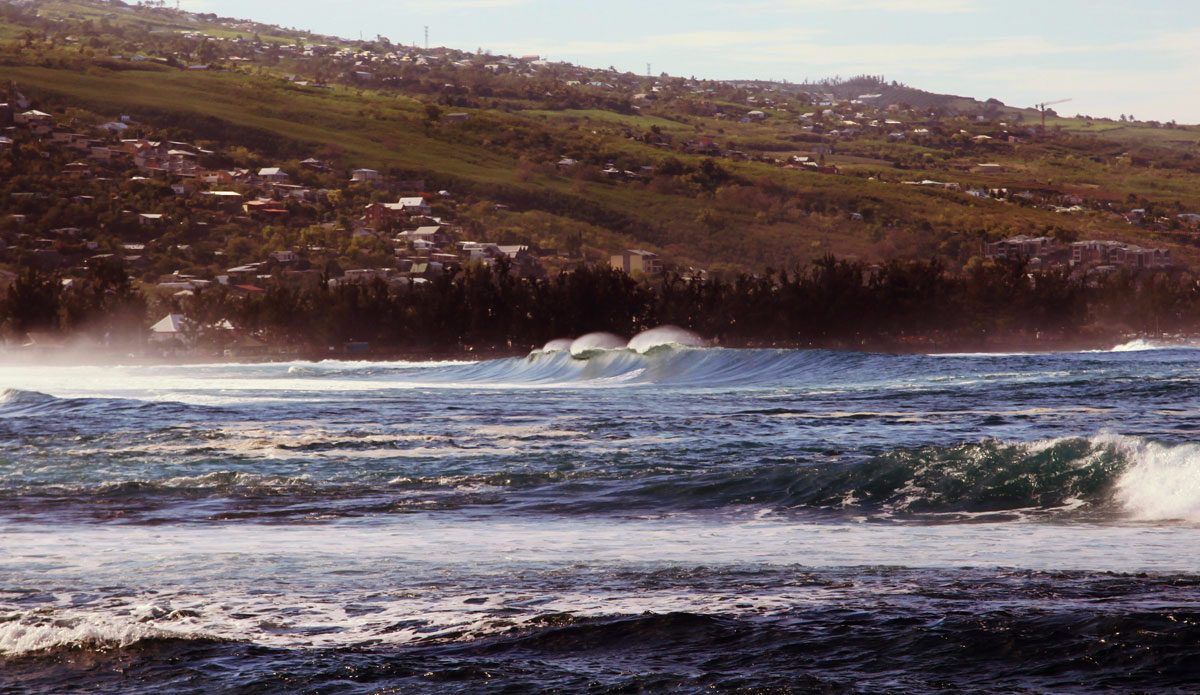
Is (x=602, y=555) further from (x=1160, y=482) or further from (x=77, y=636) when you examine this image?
(x=1160, y=482)

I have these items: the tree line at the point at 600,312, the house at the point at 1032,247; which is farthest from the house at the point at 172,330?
the house at the point at 1032,247

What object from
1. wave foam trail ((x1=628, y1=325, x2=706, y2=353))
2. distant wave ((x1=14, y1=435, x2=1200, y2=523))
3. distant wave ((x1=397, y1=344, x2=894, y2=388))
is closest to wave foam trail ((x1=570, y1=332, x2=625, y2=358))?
wave foam trail ((x1=628, y1=325, x2=706, y2=353))

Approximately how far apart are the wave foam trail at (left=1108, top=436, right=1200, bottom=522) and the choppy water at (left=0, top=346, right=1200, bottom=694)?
1.3 inches

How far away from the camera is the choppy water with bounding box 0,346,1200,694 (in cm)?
512

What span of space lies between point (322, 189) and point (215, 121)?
22654 millimetres

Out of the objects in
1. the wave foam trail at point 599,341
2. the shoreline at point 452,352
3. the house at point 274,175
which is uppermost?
the house at point 274,175

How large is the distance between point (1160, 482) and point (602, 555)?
5270mm

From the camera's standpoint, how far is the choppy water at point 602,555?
5.12 m

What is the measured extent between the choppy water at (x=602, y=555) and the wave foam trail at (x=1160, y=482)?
0.11ft

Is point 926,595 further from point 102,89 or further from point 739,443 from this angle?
point 102,89

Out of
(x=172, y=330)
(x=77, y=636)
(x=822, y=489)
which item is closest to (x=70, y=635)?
(x=77, y=636)

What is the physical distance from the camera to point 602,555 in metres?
8.05

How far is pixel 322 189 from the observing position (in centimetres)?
13162

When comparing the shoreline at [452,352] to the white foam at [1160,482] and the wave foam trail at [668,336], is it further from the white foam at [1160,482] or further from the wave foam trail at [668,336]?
the white foam at [1160,482]
